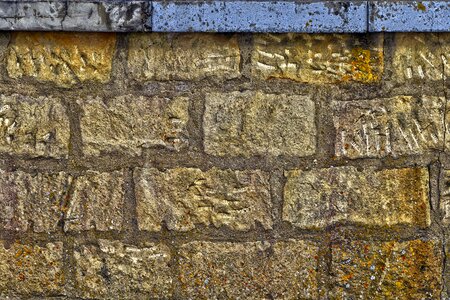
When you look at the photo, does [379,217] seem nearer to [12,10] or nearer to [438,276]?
[438,276]

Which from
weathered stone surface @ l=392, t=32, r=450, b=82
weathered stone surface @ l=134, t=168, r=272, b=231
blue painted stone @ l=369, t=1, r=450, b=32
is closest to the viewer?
blue painted stone @ l=369, t=1, r=450, b=32

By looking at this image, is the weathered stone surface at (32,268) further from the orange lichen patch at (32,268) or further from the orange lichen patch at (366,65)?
the orange lichen patch at (366,65)

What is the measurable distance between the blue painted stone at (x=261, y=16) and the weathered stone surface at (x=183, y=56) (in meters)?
0.10

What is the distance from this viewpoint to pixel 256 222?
2.85 meters

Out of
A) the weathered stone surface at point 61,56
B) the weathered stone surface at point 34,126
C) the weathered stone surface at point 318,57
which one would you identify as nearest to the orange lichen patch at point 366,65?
the weathered stone surface at point 318,57

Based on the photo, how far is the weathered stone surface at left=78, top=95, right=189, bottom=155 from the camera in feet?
9.20

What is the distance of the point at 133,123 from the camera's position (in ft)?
9.23

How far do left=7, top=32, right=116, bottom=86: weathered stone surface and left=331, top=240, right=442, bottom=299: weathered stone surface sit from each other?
1169mm

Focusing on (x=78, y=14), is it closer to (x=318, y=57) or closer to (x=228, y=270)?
(x=318, y=57)

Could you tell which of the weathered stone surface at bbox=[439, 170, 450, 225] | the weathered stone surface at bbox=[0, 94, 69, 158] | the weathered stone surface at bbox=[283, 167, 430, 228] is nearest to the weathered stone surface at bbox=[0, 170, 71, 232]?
the weathered stone surface at bbox=[0, 94, 69, 158]

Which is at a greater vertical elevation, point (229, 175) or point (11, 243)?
point (229, 175)

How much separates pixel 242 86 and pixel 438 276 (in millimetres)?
1070

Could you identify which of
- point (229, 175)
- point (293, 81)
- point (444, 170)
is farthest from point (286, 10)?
point (444, 170)

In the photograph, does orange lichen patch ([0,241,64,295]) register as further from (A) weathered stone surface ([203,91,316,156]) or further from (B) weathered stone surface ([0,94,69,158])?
(A) weathered stone surface ([203,91,316,156])
